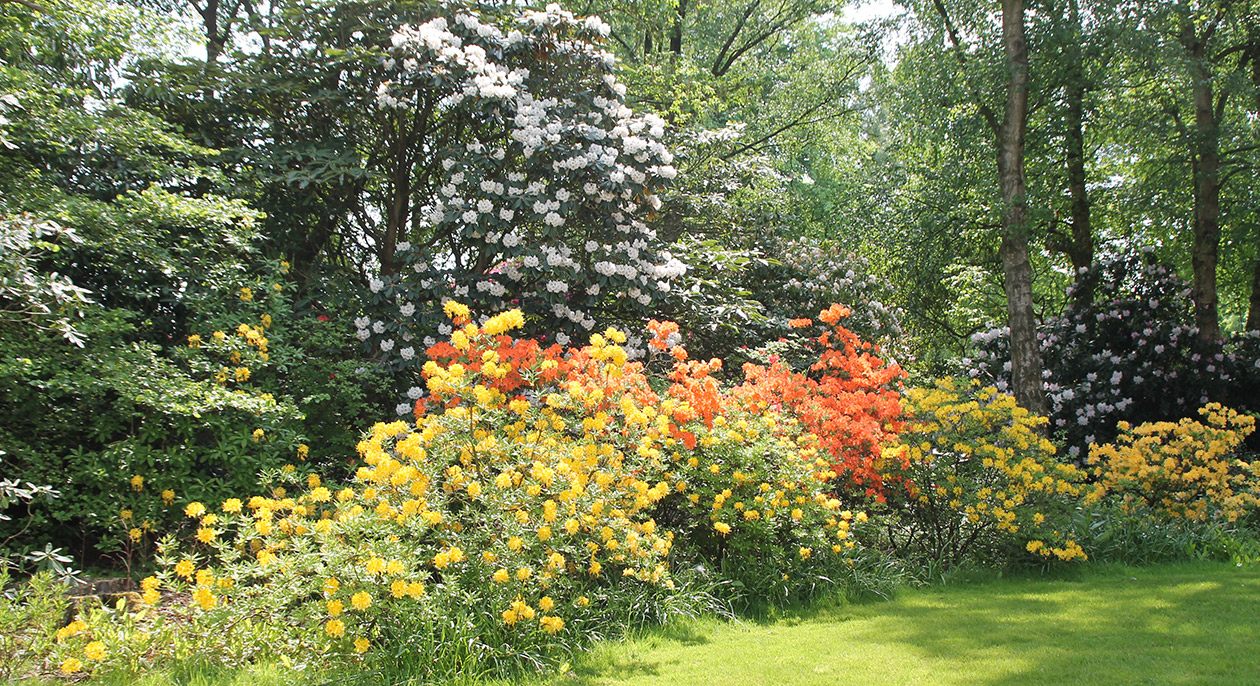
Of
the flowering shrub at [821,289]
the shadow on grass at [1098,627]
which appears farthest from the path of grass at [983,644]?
the flowering shrub at [821,289]

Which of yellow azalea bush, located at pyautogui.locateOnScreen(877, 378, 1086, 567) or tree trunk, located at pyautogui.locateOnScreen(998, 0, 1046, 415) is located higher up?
tree trunk, located at pyautogui.locateOnScreen(998, 0, 1046, 415)

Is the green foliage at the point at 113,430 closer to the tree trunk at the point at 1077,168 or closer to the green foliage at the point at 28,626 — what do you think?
the green foliage at the point at 28,626

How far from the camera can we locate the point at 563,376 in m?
5.32

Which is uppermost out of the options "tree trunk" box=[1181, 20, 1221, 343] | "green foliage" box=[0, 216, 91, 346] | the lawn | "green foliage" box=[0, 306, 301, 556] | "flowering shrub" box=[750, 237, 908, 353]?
"tree trunk" box=[1181, 20, 1221, 343]

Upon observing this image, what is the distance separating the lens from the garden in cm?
357

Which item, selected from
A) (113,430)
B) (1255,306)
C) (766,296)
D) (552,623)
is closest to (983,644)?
(552,623)

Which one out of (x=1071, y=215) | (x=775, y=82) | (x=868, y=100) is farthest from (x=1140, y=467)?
(x=775, y=82)

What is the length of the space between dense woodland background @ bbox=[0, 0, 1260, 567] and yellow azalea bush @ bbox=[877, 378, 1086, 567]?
1.90 meters

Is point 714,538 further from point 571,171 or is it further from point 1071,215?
point 1071,215

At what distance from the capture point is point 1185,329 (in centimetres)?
952

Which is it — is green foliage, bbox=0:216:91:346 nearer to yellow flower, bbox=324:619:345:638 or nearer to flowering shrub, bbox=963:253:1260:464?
yellow flower, bbox=324:619:345:638

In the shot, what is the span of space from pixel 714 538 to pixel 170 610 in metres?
2.92

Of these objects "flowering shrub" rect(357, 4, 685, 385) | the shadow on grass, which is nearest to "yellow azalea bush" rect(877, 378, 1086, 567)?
the shadow on grass

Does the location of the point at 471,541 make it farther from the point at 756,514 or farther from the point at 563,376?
the point at 563,376
